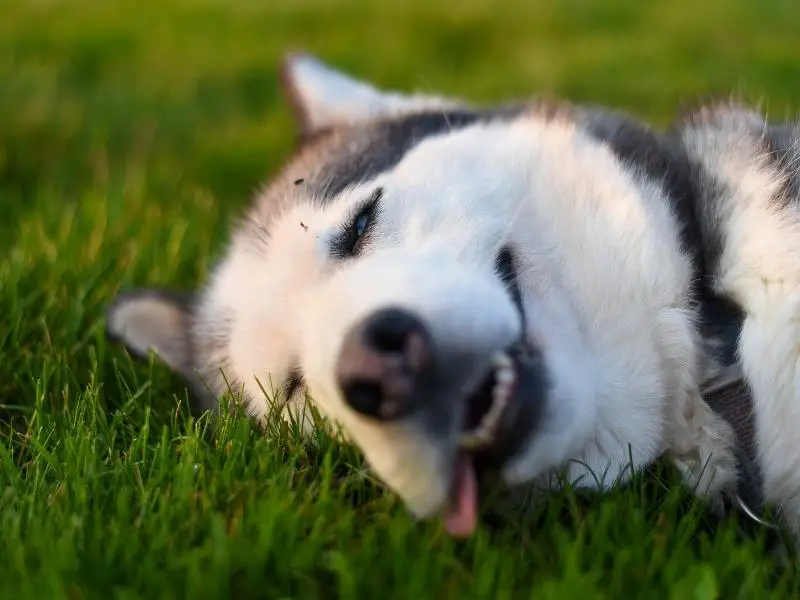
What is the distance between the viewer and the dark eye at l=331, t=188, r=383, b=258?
97.3 inches

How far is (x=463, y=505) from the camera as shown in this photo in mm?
1953

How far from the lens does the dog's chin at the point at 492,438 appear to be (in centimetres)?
193

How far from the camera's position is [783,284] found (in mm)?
2262

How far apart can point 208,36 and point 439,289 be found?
233 inches

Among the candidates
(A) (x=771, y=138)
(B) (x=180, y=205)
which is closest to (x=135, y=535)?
(A) (x=771, y=138)

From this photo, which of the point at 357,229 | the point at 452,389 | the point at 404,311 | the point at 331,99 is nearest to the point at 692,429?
the point at 452,389

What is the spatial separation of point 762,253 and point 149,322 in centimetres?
200

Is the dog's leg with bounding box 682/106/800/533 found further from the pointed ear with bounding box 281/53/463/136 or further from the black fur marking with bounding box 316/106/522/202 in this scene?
the pointed ear with bounding box 281/53/463/136

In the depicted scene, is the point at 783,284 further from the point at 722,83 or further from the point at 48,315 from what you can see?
the point at 722,83

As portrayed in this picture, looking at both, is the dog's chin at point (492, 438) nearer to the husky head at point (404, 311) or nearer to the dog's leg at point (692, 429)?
the husky head at point (404, 311)

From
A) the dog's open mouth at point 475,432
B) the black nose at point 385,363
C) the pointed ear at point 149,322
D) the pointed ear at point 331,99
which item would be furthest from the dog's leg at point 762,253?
the pointed ear at point 149,322

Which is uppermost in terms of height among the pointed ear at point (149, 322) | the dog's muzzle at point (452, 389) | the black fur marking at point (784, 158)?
the black fur marking at point (784, 158)

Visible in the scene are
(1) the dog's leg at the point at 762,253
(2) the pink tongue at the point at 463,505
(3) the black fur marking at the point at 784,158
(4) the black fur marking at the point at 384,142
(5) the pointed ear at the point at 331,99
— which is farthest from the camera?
(5) the pointed ear at the point at 331,99

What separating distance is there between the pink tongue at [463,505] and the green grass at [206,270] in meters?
0.03
